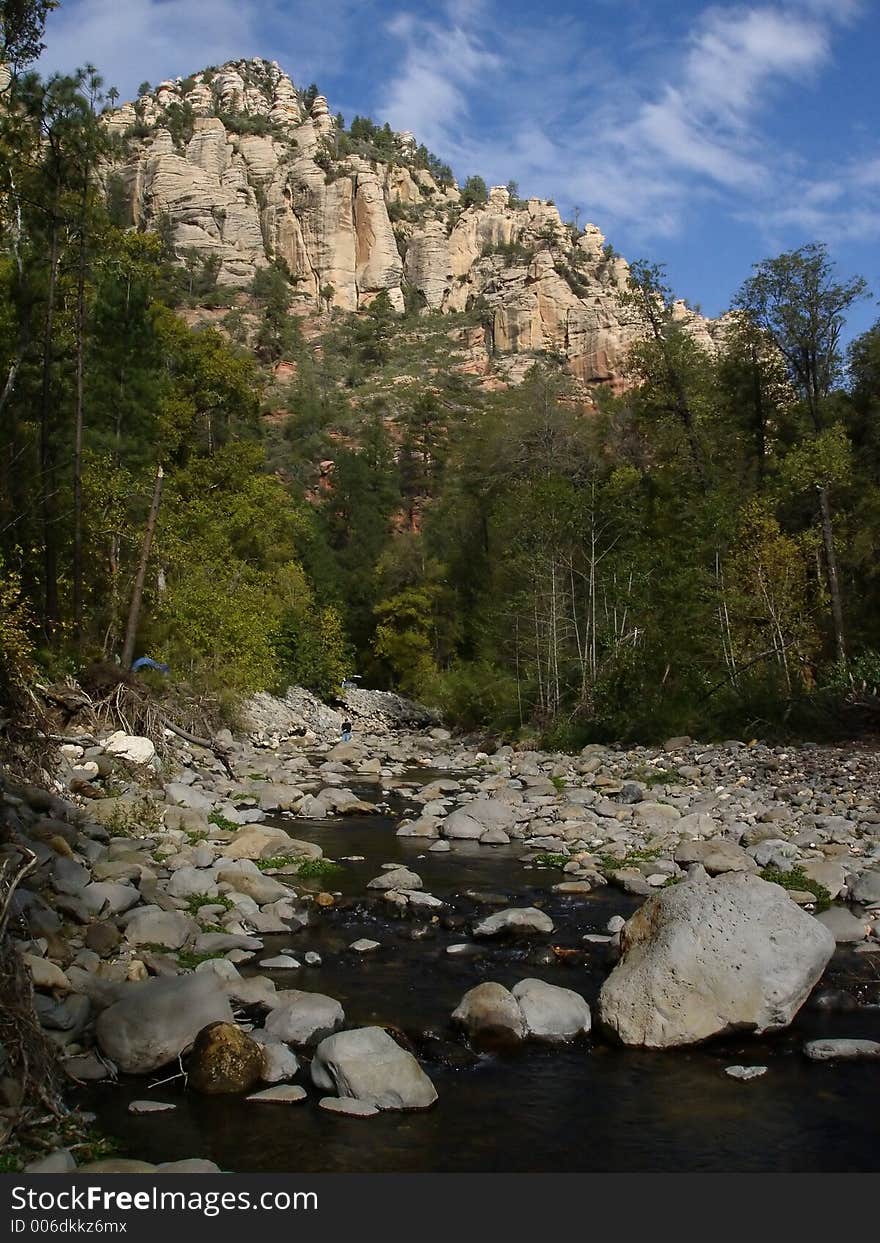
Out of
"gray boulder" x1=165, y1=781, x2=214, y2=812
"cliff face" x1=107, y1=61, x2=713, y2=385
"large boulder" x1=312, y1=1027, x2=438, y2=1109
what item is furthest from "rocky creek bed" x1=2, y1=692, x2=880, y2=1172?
"cliff face" x1=107, y1=61, x2=713, y2=385

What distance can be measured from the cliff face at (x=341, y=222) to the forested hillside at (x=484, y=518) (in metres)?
56.8

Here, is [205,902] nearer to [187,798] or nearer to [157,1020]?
[157,1020]

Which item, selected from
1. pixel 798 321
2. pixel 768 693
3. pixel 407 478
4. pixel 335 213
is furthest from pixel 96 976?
pixel 335 213

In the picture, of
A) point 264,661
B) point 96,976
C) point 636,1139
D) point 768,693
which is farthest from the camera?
point 264,661

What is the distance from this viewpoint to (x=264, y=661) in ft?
81.7

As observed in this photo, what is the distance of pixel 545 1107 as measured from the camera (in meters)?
5.77

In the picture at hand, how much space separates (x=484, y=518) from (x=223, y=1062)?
1434 inches

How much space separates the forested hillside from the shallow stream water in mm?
7360

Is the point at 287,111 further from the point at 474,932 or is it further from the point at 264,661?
the point at 474,932

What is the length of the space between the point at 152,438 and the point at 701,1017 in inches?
891

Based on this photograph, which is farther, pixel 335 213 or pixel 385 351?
pixel 335 213

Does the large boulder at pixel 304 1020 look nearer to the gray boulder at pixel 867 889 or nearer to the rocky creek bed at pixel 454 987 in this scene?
the rocky creek bed at pixel 454 987

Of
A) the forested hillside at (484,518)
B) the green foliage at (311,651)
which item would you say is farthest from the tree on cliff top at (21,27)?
the green foliage at (311,651)

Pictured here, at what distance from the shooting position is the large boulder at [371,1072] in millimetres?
A: 5652
